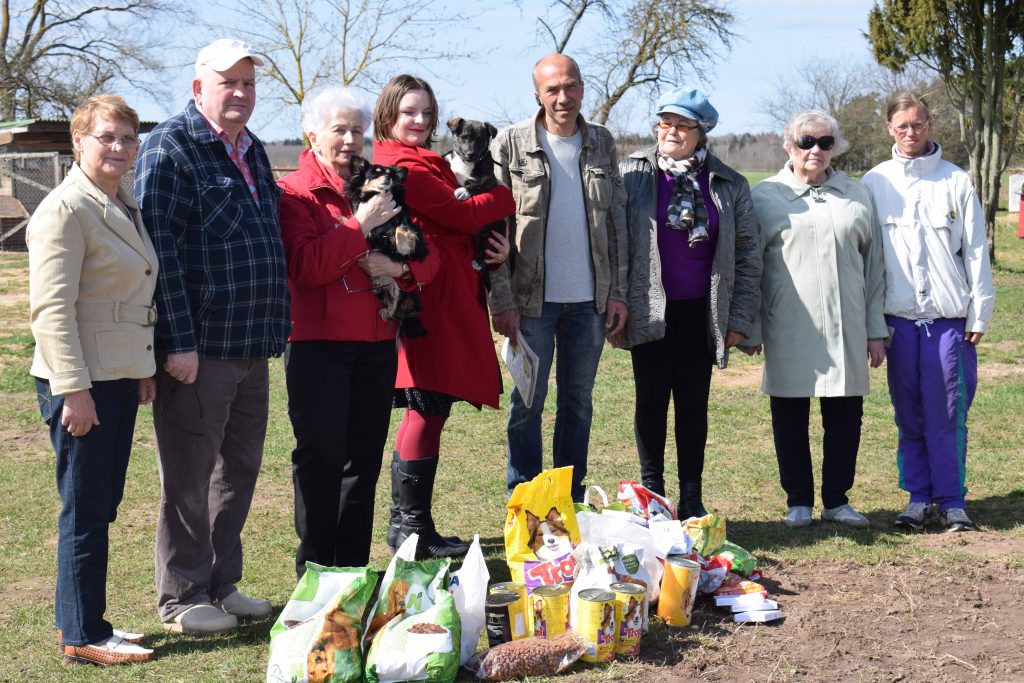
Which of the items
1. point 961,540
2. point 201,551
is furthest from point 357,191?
point 961,540

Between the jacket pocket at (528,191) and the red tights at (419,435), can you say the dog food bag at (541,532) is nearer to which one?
the red tights at (419,435)

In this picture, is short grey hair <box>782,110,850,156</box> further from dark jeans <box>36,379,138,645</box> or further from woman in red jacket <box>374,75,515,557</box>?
dark jeans <box>36,379,138,645</box>

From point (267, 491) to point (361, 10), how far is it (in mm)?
13933

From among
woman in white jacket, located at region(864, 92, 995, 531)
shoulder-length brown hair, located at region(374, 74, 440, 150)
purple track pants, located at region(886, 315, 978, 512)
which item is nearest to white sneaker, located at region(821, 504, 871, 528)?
woman in white jacket, located at region(864, 92, 995, 531)

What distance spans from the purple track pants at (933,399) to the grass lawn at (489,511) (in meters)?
0.27

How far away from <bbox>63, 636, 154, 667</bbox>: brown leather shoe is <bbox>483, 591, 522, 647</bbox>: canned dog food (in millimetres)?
1096

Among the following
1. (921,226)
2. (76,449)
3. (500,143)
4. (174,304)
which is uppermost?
(500,143)

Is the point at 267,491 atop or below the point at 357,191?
below

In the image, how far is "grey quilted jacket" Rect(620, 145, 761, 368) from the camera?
459 centimetres

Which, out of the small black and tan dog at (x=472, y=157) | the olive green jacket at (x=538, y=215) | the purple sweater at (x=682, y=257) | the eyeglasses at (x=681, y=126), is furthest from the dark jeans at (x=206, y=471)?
the eyeglasses at (x=681, y=126)

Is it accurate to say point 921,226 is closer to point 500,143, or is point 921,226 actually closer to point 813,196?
point 813,196

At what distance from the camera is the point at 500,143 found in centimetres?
451

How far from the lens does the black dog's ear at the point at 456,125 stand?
13.6 feet

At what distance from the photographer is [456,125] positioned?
416 cm
